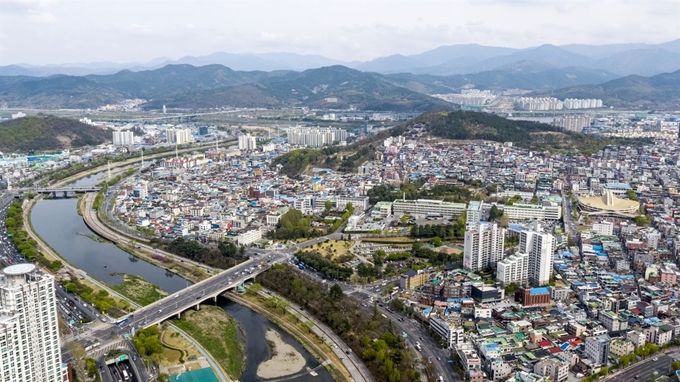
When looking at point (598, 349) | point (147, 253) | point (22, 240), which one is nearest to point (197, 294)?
point (147, 253)

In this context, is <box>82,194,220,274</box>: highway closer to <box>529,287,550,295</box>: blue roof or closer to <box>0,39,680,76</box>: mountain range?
<box>529,287,550,295</box>: blue roof

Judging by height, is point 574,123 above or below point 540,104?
below

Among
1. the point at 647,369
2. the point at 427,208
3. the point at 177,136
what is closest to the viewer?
the point at 647,369

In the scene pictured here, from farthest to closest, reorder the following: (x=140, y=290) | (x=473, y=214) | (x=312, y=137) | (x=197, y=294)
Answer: (x=312, y=137) → (x=473, y=214) → (x=140, y=290) → (x=197, y=294)

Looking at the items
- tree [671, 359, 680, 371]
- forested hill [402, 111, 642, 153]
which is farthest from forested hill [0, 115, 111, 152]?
tree [671, 359, 680, 371]

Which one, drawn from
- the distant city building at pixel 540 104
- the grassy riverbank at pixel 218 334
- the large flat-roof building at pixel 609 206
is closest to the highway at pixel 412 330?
the grassy riverbank at pixel 218 334

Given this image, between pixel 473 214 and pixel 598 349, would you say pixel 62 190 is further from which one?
pixel 598 349

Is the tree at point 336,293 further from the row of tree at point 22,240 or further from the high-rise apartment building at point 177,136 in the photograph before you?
the high-rise apartment building at point 177,136
